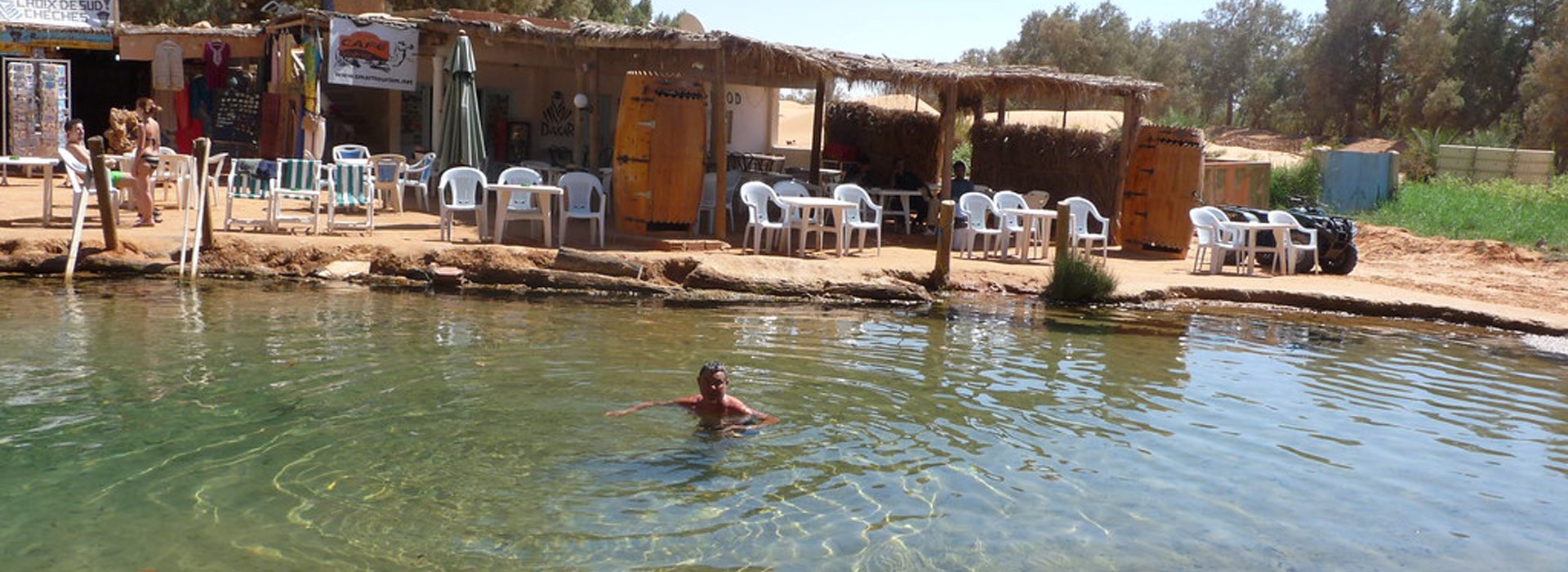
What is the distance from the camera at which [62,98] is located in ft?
53.2

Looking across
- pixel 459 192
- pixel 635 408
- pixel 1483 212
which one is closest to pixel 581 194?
pixel 459 192

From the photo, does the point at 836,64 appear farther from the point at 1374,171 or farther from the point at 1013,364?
the point at 1374,171

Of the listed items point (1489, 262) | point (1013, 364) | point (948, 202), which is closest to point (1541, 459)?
point (1013, 364)

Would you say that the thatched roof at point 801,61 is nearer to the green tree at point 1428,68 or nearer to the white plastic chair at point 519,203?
the white plastic chair at point 519,203

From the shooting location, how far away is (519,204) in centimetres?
1409

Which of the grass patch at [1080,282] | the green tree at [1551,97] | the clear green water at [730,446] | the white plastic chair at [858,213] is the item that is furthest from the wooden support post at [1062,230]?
the green tree at [1551,97]

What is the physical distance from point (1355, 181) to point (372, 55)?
17.2 m

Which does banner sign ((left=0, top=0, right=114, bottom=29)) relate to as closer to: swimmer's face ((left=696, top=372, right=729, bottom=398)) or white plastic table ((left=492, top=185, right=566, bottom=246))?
white plastic table ((left=492, top=185, right=566, bottom=246))

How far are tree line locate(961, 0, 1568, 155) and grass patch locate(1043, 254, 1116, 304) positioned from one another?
Answer: 17.0m

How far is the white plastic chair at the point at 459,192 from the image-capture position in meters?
12.8

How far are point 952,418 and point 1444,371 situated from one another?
4.58 metres

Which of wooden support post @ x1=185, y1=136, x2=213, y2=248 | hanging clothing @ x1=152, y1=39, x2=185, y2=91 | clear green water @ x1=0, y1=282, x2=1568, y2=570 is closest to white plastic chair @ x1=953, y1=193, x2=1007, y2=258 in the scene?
clear green water @ x1=0, y1=282, x2=1568, y2=570

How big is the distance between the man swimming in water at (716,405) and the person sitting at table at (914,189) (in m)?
10.1

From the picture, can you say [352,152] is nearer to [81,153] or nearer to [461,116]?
[461,116]
